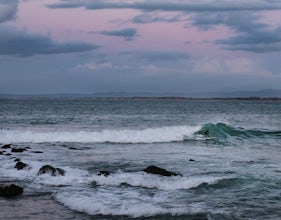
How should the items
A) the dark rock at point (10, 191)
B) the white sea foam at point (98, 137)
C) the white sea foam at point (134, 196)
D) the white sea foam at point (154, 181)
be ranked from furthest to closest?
the white sea foam at point (98, 137) → the white sea foam at point (154, 181) → the dark rock at point (10, 191) → the white sea foam at point (134, 196)

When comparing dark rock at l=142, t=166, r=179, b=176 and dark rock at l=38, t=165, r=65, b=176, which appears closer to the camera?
dark rock at l=38, t=165, r=65, b=176

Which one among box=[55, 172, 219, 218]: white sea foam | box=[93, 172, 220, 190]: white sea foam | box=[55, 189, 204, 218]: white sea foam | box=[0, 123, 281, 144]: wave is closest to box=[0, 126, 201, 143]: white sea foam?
box=[0, 123, 281, 144]: wave

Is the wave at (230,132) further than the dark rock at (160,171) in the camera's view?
Yes

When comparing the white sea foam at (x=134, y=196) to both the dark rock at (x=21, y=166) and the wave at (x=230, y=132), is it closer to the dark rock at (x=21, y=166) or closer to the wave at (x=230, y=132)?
the dark rock at (x=21, y=166)

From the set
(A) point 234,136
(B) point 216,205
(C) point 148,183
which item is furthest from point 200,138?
(B) point 216,205

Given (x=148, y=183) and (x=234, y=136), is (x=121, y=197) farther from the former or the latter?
(x=234, y=136)

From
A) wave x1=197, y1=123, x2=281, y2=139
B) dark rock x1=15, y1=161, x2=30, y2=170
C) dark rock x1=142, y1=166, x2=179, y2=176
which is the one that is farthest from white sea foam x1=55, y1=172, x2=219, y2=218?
wave x1=197, y1=123, x2=281, y2=139

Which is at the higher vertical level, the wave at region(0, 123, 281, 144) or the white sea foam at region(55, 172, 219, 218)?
the white sea foam at region(55, 172, 219, 218)

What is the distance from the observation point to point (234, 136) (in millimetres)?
41938

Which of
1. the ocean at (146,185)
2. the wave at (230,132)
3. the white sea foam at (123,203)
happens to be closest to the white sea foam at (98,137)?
the wave at (230,132)

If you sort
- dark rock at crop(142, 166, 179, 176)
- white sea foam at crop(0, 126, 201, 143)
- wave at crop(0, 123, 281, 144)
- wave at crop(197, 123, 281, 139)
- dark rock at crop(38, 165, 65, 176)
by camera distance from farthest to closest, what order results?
wave at crop(197, 123, 281, 139)
wave at crop(0, 123, 281, 144)
white sea foam at crop(0, 126, 201, 143)
dark rock at crop(142, 166, 179, 176)
dark rock at crop(38, 165, 65, 176)

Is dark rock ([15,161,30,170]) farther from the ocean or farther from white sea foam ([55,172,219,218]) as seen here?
white sea foam ([55,172,219,218])

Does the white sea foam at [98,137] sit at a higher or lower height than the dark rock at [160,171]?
lower

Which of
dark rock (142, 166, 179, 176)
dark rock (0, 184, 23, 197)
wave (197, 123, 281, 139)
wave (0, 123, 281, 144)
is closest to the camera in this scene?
dark rock (0, 184, 23, 197)
